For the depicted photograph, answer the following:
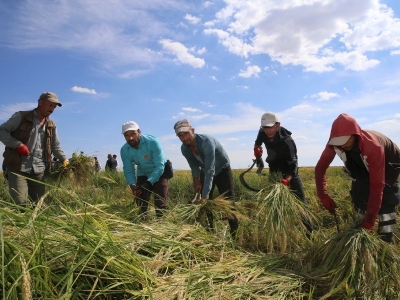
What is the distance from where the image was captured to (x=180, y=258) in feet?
6.96

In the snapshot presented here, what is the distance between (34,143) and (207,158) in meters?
1.75

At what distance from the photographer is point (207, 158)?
358 centimetres

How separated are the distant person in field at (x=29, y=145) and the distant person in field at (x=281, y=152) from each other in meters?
2.20

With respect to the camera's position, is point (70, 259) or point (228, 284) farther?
point (228, 284)

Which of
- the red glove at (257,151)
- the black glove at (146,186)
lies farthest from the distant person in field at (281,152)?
the black glove at (146,186)

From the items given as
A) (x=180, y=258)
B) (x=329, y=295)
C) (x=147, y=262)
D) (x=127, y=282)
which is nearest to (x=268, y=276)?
(x=329, y=295)

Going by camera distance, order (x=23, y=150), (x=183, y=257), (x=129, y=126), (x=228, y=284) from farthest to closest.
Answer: (x=129, y=126)
(x=23, y=150)
(x=183, y=257)
(x=228, y=284)

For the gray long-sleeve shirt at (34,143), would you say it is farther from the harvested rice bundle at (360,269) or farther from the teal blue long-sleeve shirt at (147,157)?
the harvested rice bundle at (360,269)

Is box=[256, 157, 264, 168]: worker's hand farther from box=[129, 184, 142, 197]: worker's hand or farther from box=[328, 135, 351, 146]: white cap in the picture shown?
box=[328, 135, 351, 146]: white cap

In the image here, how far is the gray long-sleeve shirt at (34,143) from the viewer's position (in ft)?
11.1

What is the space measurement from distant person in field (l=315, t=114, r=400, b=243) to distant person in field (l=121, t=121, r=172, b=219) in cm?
165

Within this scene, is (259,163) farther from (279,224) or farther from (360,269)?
(360,269)

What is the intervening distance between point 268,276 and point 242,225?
103 cm

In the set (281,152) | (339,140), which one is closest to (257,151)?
(281,152)
